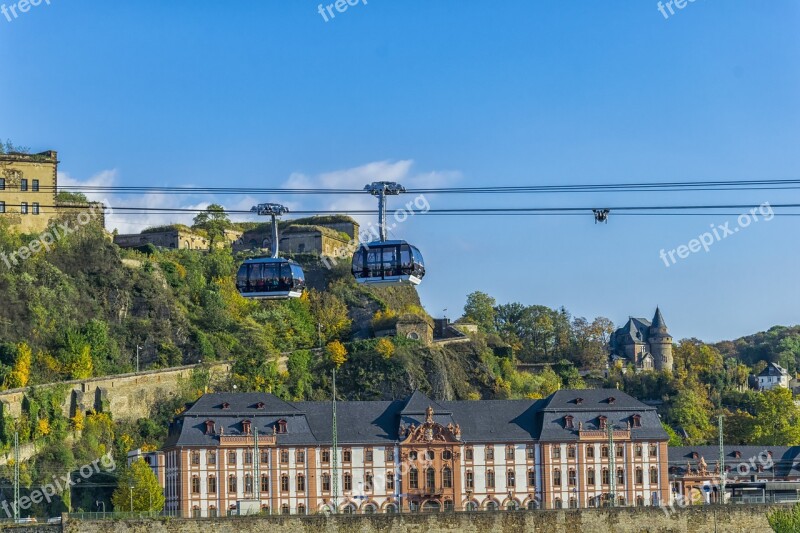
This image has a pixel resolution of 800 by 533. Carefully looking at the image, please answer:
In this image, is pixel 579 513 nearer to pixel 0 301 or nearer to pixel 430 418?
pixel 430 418

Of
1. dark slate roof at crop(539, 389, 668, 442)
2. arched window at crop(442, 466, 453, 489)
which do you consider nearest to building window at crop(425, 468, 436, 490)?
arched window at crop(442, 466, 453, 489)

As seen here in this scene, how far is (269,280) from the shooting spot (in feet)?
242

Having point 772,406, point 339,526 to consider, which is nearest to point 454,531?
point 339,526

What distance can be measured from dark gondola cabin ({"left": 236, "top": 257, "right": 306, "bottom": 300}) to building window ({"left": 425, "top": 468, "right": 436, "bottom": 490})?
43713mm

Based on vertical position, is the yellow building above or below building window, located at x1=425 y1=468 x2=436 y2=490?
above

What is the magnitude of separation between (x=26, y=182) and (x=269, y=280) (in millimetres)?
72876

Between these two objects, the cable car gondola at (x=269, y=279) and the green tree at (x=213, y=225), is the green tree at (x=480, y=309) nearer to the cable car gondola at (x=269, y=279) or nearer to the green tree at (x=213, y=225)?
the green tree at (x=213, y=225)

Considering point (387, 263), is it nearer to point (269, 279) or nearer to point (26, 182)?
point (269, 279)

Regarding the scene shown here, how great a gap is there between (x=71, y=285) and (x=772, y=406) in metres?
66.5

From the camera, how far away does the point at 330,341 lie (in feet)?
491

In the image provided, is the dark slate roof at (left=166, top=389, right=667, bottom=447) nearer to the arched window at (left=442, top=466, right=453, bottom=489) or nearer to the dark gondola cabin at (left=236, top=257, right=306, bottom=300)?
the arched window at (left=442, top=466, right=453, bottom=489)

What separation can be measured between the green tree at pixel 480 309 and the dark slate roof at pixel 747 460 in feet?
205

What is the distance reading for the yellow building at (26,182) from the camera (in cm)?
13988

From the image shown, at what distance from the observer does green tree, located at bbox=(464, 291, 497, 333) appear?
19025 centimetres
